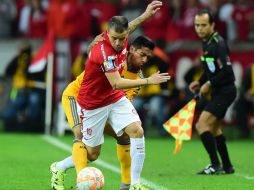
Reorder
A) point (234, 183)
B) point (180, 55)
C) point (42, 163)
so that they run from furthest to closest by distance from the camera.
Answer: point (180, 55) < point (42, 163) < point (234, 183)

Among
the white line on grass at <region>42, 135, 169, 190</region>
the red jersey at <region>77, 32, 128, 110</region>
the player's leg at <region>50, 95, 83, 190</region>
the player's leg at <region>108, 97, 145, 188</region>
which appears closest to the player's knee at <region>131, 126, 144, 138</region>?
the player's leg at <region>108, 97, 145, 188</region>

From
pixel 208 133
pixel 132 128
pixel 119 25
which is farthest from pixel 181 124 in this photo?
pixel 119 25

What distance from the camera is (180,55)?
2089 centimetres

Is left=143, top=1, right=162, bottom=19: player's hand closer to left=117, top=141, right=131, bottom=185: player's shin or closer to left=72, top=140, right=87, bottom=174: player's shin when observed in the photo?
left=117, top=141, right=131, bottom=185: player's shin

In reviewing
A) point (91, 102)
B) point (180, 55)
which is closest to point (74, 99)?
point (91, 102)

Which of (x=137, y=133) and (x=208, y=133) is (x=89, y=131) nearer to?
(x=137, y=133)

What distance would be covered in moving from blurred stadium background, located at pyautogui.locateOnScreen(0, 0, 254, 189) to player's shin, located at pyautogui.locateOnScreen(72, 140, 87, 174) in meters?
9.27

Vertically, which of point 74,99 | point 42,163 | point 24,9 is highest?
point 24,9

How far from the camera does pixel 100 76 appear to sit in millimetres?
9625

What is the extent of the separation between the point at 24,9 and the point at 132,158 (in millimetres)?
12407

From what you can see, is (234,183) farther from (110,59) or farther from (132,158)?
(110,59)

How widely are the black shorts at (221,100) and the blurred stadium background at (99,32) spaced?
265 inches

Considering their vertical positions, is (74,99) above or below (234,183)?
above

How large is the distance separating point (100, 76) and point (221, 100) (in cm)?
323
